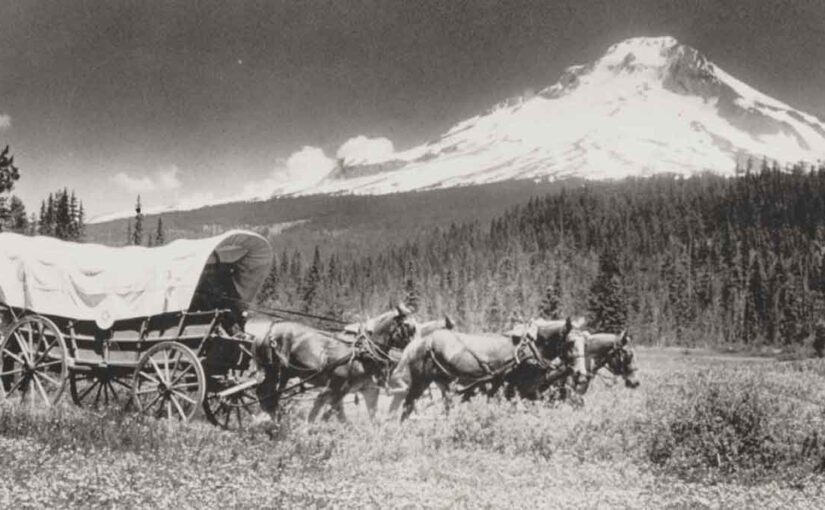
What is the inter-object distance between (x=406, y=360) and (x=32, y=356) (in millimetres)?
7332

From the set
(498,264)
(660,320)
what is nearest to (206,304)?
(660,320)

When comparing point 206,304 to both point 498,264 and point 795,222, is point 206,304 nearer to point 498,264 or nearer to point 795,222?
point 498,264

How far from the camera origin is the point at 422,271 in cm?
16788

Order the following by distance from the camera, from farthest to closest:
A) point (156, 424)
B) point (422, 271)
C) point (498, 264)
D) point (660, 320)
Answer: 1. point (422, 271)
2. point (498, 264)
3. point (660, 320)
4. point (156, 424)

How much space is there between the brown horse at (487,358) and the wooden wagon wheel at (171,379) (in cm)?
447

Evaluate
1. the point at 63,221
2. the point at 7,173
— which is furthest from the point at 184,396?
the point at 63,221

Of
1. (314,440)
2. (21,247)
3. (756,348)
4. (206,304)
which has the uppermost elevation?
(21,247)

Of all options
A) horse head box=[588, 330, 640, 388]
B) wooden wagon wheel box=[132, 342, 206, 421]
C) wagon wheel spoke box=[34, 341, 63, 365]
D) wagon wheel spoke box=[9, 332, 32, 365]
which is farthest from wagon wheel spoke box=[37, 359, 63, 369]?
horse head box=[588, 330, 640, 388]

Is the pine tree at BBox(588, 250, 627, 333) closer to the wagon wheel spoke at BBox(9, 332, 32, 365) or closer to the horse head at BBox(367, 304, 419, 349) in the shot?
the horse head at BBox(367, 304, 419, 349)

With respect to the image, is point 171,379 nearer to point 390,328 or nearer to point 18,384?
point 18,384

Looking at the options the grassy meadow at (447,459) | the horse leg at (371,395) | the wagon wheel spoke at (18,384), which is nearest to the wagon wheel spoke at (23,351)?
the wagon wheel spoke at (18,384)

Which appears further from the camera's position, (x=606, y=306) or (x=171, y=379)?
(x=606, y=306)

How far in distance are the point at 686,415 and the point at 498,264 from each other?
5568 inches

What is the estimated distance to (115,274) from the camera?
1445 cm
